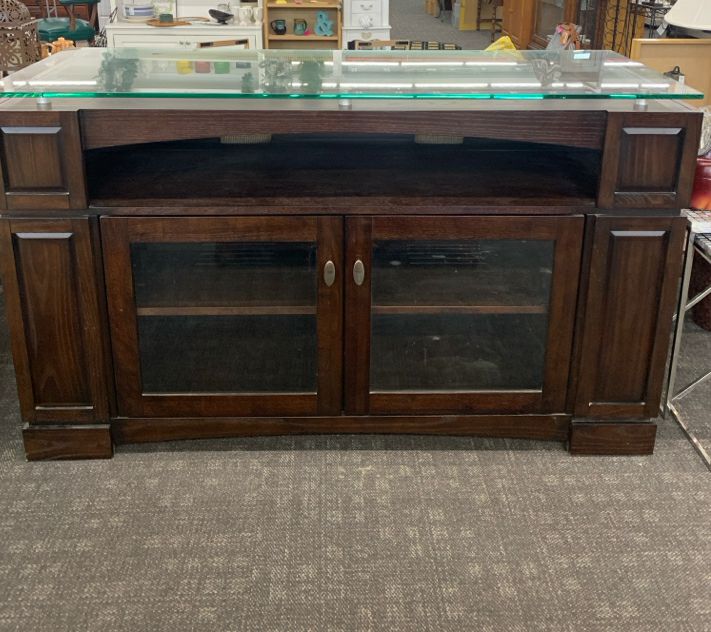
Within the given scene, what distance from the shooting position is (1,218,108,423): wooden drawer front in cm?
211

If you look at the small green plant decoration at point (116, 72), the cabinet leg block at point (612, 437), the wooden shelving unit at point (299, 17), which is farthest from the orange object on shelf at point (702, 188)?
the wooden shelving unit at point (299, 17)

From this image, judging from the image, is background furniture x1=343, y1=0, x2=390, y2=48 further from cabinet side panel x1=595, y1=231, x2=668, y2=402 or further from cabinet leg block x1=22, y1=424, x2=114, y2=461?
cabinet leg block x1=22, y1=424, x2=114, y2=461

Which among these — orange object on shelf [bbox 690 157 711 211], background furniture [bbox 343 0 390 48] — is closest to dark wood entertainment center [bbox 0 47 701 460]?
orange object on shelf [bbox 690 157 711 211]

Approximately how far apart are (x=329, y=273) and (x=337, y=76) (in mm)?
507

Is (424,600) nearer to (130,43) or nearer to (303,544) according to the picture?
(303,544)

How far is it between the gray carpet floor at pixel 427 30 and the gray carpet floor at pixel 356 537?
843 centimetres

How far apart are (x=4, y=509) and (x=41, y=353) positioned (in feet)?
1.29

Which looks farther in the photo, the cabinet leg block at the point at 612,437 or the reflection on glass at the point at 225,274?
the cabinet leg block at the point at 612,437

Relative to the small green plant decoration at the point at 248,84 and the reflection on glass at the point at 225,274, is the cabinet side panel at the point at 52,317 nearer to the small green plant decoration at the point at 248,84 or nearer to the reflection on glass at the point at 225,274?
the reflection on glass at the point at 225,274

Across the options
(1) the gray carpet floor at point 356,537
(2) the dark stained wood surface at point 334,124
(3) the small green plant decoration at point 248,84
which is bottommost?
(1) the gray carpet floor at point 356,537

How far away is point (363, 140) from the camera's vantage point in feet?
8.26

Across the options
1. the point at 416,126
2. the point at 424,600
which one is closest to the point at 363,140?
the point at 416,126

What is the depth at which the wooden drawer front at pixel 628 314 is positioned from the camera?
7.07 ft

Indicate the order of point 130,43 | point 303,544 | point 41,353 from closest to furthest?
point 303,544 < point 41,353 < point 130,43
